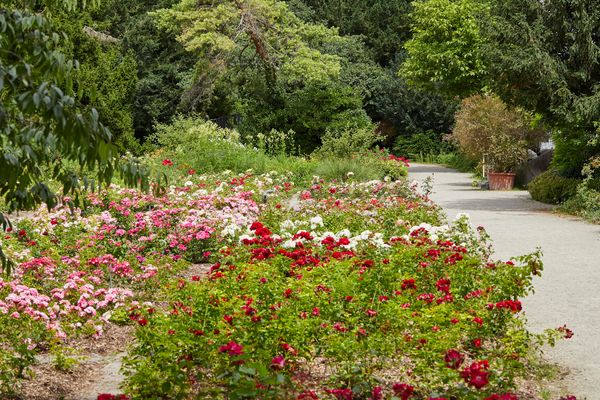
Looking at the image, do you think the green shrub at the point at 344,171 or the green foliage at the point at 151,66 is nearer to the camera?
the green shrub at the point at 344,171

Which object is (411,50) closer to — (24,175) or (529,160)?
(529,160)

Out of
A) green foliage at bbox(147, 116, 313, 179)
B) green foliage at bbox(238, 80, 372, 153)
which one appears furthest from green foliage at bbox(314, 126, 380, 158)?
green foliage at bbox(238, 80, 372, 153)

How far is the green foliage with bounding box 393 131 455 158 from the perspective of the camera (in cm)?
4184

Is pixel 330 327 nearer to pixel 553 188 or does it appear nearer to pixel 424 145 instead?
pixel 553 188

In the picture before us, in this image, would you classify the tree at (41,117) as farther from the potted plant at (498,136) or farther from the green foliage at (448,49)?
the green foliage at (448,49)

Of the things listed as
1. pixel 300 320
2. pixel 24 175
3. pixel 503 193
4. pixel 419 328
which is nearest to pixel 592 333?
pixel 419 328

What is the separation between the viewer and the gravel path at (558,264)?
5.86 meters

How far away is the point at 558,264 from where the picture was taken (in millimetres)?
9953

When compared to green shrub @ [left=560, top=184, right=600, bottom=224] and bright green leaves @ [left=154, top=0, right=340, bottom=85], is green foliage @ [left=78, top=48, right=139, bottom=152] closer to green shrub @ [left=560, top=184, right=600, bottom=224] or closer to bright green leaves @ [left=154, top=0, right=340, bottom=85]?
bright green leaves @ [left=154, top=0, right=340, bottom=85]

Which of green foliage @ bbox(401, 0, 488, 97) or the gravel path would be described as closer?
the gravel path

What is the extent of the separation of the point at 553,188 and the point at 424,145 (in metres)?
23.4

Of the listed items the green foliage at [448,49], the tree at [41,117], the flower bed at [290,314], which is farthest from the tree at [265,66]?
the tree at [41,117]

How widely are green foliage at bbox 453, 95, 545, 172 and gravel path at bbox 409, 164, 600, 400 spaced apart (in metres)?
3.21

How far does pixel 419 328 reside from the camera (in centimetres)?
504
